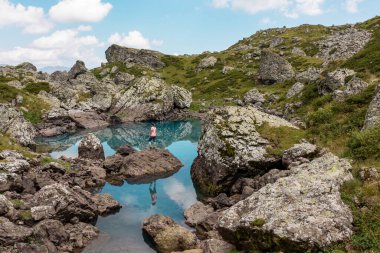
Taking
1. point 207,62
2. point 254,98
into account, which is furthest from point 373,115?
point 207,62

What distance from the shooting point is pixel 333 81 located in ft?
176

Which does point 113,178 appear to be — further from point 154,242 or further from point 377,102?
point 377,102

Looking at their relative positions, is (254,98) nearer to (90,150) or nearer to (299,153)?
(90,150)

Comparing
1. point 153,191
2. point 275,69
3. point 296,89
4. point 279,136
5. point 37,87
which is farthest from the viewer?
point 275,69

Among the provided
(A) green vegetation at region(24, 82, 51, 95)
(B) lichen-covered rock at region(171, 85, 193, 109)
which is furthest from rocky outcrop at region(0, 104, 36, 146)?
(A) green vegetation at region(24, 82, 51, 95)

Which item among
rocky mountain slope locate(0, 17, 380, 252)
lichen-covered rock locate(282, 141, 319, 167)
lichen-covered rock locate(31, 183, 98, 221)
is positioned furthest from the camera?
lichen-covered rock locate(282, 141, 319, 167)

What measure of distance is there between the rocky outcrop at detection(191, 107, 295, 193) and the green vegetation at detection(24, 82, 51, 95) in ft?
254

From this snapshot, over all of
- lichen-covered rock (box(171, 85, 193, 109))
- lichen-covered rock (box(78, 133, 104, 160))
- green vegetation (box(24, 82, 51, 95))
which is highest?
green vegetation (box(24, 82, 51, 95))

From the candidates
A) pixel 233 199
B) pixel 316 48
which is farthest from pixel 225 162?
pixel 316 48

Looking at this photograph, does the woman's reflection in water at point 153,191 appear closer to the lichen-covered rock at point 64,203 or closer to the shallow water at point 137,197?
the shallow water at point 137,197

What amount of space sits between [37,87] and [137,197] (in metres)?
79.5

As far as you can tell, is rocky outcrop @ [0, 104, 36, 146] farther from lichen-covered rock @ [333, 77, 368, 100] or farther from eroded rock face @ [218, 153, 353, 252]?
lichen-covered rock @ [333, 77, 368, 100]

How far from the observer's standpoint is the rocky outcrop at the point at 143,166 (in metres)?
41.9

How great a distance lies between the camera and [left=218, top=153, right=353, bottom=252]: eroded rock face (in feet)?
57.9
